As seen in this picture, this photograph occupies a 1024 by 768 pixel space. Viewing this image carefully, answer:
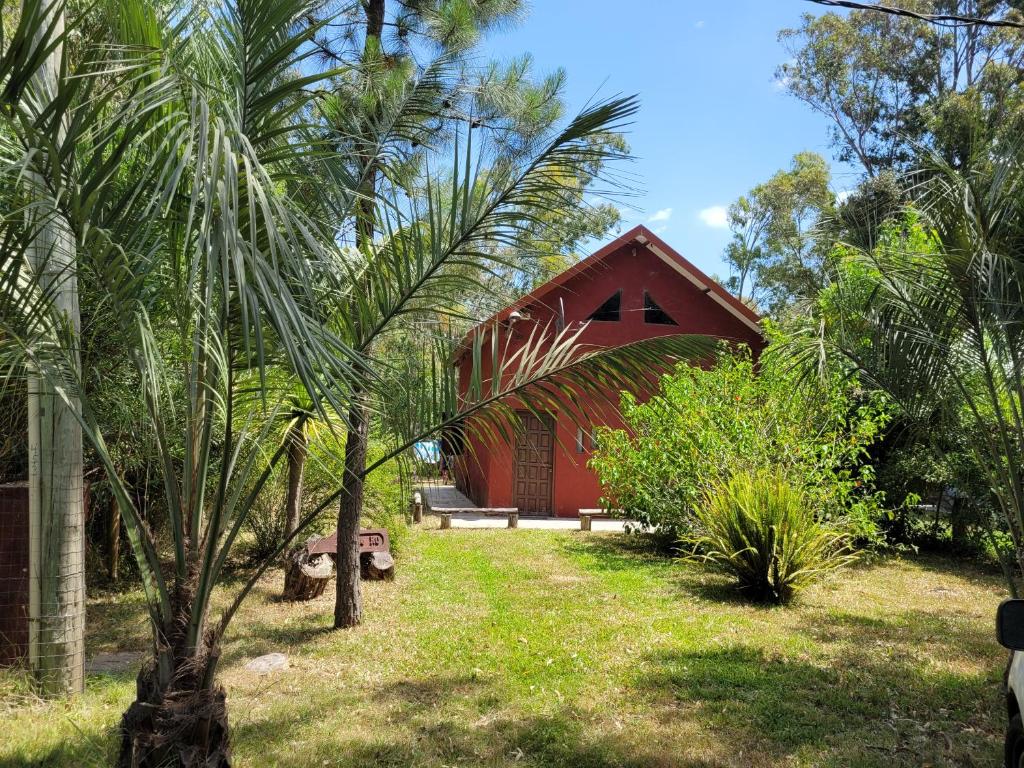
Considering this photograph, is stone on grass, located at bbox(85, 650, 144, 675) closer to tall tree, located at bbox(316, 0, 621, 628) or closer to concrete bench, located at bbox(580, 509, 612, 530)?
tall tree, located at bbox(316, 0, 621, 628)

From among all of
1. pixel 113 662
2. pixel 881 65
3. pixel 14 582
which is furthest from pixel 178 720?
pixel 881 65

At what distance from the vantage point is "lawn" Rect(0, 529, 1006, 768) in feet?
14.3

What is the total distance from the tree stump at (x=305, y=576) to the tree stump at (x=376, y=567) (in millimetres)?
758

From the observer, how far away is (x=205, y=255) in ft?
7.32

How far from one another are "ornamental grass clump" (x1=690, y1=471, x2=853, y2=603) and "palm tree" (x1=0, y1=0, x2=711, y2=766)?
4.59 metres

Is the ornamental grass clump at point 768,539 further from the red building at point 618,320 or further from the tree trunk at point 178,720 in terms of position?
the red building at point 618,320

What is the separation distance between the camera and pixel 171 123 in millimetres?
3480

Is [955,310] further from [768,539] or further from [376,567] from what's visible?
[376,567]

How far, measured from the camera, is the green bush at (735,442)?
10.1 m

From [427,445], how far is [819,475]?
7.40 meters

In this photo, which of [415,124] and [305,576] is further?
[305,576]

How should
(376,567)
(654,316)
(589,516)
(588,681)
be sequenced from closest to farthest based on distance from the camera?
(588,681) < (376,567) < (589,516) < (654,316)

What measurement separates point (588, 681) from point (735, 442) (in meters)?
5.96

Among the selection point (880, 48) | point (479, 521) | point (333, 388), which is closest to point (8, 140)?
point (333, 388)
